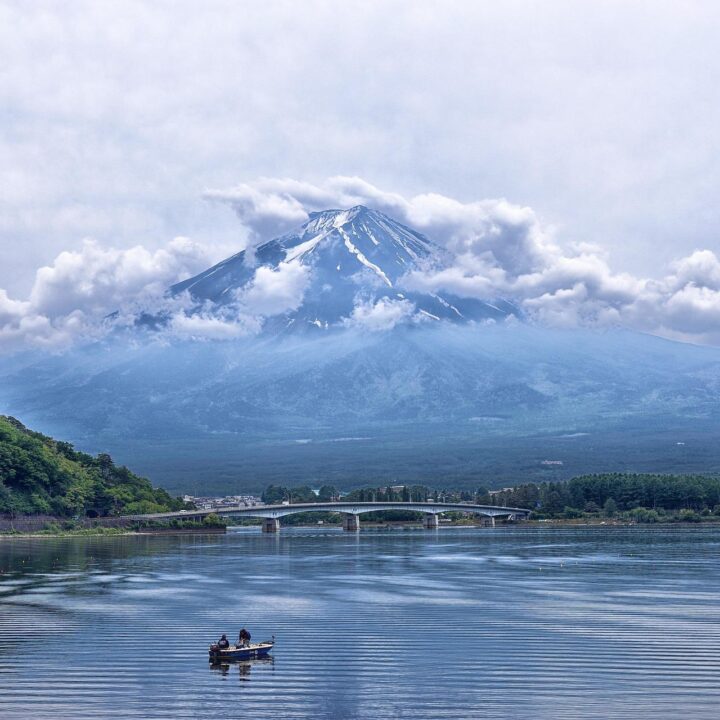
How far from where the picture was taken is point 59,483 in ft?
484

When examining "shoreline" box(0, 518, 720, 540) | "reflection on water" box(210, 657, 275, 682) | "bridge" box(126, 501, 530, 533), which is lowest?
"reflection on water" box(210, 657, 275, 682)

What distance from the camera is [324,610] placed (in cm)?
6041

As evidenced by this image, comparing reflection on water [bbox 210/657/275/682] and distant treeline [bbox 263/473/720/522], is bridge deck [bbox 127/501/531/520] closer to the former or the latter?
distant treeline [bbox 263/473/720/522]

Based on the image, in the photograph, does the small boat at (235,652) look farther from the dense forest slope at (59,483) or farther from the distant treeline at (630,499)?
the distant treeline at (630,499)

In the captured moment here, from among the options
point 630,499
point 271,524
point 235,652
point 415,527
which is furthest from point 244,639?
point 415,527

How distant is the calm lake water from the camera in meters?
36.4

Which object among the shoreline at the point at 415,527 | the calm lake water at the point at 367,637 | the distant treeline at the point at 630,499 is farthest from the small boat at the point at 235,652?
the distant treeline at the point at 630,499

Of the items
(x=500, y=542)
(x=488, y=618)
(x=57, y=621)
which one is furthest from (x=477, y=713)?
(x=500, y=542)

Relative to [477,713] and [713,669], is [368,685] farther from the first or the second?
[713,669]

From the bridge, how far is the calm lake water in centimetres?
7647

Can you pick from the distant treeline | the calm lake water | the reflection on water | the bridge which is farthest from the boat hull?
the distant treeline

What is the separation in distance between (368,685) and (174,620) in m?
18.9

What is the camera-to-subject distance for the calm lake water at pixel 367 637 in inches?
1432

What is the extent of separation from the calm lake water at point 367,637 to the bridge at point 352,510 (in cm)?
7647
